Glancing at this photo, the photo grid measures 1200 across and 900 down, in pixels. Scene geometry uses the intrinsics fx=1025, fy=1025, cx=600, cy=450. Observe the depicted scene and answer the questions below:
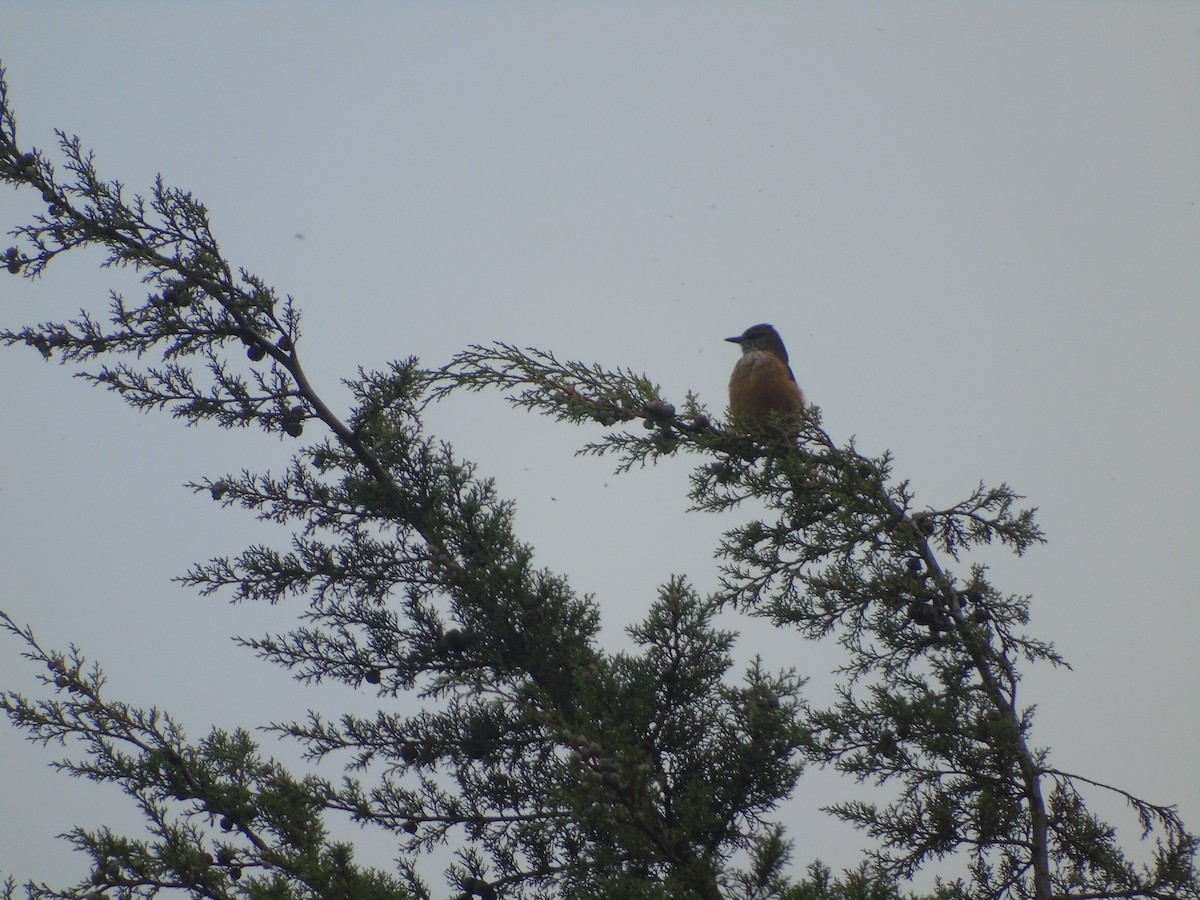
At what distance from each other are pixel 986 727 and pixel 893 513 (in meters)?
0.84

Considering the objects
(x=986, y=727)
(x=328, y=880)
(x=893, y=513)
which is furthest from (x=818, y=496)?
(x=328, y=880)

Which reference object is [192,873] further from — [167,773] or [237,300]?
[237,300]

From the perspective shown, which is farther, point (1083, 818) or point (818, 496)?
point (818, 496)

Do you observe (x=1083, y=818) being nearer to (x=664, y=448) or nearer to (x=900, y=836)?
(x=900, y=836)

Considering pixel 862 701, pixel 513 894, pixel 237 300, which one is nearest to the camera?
pixel 862 701

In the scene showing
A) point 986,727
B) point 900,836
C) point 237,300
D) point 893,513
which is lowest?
point 900,836

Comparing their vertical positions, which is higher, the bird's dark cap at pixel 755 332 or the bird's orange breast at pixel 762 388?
the bird's dark cap at pixel 755 332

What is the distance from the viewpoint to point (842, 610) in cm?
385

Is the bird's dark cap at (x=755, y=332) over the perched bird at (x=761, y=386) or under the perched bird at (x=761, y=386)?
over

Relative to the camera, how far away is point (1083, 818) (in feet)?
11.2

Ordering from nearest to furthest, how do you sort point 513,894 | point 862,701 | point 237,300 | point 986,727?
point 986,727 → point 862,701 → point 513,894 → point 237,300

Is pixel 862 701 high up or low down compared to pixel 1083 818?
up

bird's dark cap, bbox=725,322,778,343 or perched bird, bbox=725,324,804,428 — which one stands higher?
bird's dark cap, bbox=725,322,778,343

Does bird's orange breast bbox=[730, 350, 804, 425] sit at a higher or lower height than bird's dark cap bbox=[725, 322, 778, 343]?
lower
